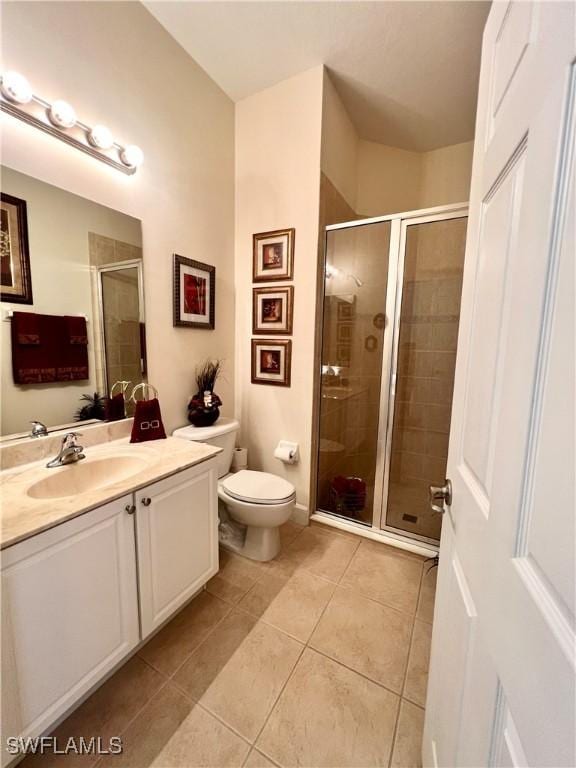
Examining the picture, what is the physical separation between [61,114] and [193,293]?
939 millimetres

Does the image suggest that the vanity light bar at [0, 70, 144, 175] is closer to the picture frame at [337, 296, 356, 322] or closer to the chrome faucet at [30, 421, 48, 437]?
the chrome faucet at [30, 421, 48, 437]

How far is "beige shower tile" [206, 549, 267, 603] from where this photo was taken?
1605 mm

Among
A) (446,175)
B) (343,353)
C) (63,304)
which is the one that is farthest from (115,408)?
(446,175)

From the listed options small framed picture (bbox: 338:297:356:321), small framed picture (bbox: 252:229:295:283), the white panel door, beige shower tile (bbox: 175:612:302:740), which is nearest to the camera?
the white panel door

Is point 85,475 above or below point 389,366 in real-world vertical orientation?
below

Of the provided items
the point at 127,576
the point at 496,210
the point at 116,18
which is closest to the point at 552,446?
the point at 496,210

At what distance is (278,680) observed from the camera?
120cm

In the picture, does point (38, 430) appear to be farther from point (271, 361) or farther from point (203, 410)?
point (271, 361)

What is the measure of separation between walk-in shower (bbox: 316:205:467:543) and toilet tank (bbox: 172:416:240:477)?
632 mm

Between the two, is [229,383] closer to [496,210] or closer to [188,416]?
[188,416]

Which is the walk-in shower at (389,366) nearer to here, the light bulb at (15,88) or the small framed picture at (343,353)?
the small framed picture at (343,353)

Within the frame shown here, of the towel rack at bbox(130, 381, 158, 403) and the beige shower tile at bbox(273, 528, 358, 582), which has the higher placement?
the towel rack at bbox(130, 381, 158, 403)

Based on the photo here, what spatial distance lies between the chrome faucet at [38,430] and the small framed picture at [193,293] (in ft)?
2.86

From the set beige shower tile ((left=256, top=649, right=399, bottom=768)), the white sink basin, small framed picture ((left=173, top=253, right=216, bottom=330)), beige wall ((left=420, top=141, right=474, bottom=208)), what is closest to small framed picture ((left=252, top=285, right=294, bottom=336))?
small framed picture ((left=173, top=253, right=216, bottom=330))
